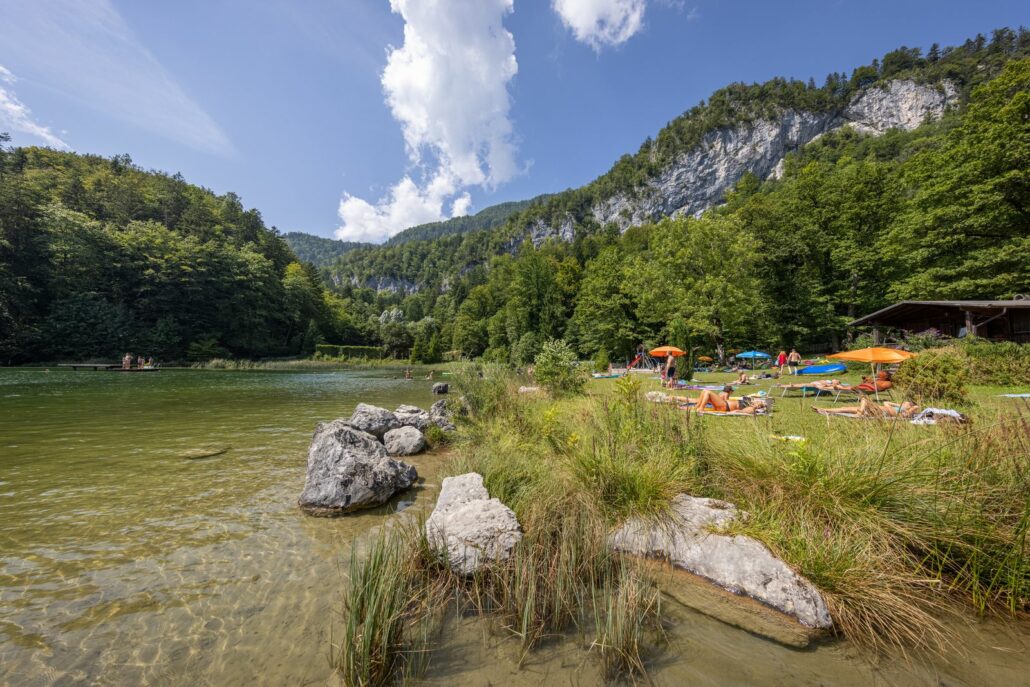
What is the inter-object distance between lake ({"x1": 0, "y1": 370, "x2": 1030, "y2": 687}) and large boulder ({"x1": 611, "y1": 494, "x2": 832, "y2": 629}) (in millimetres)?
303

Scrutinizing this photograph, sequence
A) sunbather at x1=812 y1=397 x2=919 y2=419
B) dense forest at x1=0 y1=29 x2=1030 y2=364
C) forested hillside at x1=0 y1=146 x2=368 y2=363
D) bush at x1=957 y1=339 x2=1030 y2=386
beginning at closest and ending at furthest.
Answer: sunbather at x1=812 y1=397 x2=919 y2=419 → bush at x1=957 y1=339 x2=1030 y2=386 → dense forest at x1=0 y1=29 x2=1030 y2=364 → forested hillside at x1=0 y1=146 x2=368 y2=363

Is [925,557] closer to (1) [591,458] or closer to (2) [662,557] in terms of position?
(2) [662,557]

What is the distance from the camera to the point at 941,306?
1820cm

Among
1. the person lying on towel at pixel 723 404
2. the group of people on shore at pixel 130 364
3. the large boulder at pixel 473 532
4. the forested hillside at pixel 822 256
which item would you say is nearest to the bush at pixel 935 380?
the person lying on towel at pixel 723 404

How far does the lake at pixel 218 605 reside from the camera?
2.46 m

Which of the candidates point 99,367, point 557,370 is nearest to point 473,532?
point 557,370

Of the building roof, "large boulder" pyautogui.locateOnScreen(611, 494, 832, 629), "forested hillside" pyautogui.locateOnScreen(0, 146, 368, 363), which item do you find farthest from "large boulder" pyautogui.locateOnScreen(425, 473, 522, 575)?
"forested hillside" pyautogui.locateOnScreen(0, 146, 368, 363)

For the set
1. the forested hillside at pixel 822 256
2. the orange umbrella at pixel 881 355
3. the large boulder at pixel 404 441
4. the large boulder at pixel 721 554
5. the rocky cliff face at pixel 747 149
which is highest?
the rocky cliff face at pixel 747 149

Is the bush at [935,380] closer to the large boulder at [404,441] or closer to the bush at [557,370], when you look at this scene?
the bush at [557,370]

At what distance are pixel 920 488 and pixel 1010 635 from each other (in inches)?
41.6

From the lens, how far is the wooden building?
1739cm

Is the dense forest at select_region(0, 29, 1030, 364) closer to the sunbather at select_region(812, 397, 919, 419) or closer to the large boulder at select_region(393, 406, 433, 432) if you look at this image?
the large boulder at select_region(393, 406, 433, 432)

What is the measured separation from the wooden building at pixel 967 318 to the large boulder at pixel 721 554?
21.2 meters

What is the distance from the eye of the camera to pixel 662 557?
147 inches
